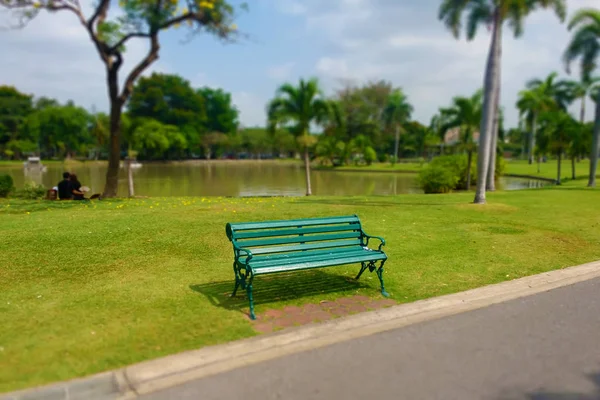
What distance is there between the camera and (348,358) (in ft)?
12.9

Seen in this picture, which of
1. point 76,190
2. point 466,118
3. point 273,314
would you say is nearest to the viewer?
point 273,314

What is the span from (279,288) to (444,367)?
2379 millimetres

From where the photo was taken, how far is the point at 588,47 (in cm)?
2309

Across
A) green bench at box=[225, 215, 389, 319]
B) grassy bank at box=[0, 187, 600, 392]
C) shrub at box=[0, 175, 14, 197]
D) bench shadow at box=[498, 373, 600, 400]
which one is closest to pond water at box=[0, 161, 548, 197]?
shrub at box=[0, 175, 14, 197]

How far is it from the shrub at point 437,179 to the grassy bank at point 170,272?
15.9 m

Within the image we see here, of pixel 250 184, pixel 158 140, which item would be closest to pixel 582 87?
pixel 250 184

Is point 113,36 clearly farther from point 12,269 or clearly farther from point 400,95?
point 400,95

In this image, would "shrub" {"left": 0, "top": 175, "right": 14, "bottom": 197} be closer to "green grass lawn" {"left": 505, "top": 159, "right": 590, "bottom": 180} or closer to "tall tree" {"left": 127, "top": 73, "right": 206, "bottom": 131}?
"green grass lawn" {"left": 505, "top": 159, "right": 590, "bottom": 180}

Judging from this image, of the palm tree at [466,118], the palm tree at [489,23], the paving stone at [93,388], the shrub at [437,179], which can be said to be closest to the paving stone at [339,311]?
the paving stone at [93,388]

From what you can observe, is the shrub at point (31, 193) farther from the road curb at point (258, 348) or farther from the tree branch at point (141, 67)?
the road curb at point (258, 348)

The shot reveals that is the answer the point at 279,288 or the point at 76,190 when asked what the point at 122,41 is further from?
the point at 279,288

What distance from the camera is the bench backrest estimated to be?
17.5 ft

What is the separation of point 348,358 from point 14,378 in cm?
263

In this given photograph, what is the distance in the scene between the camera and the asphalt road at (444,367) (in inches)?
134
